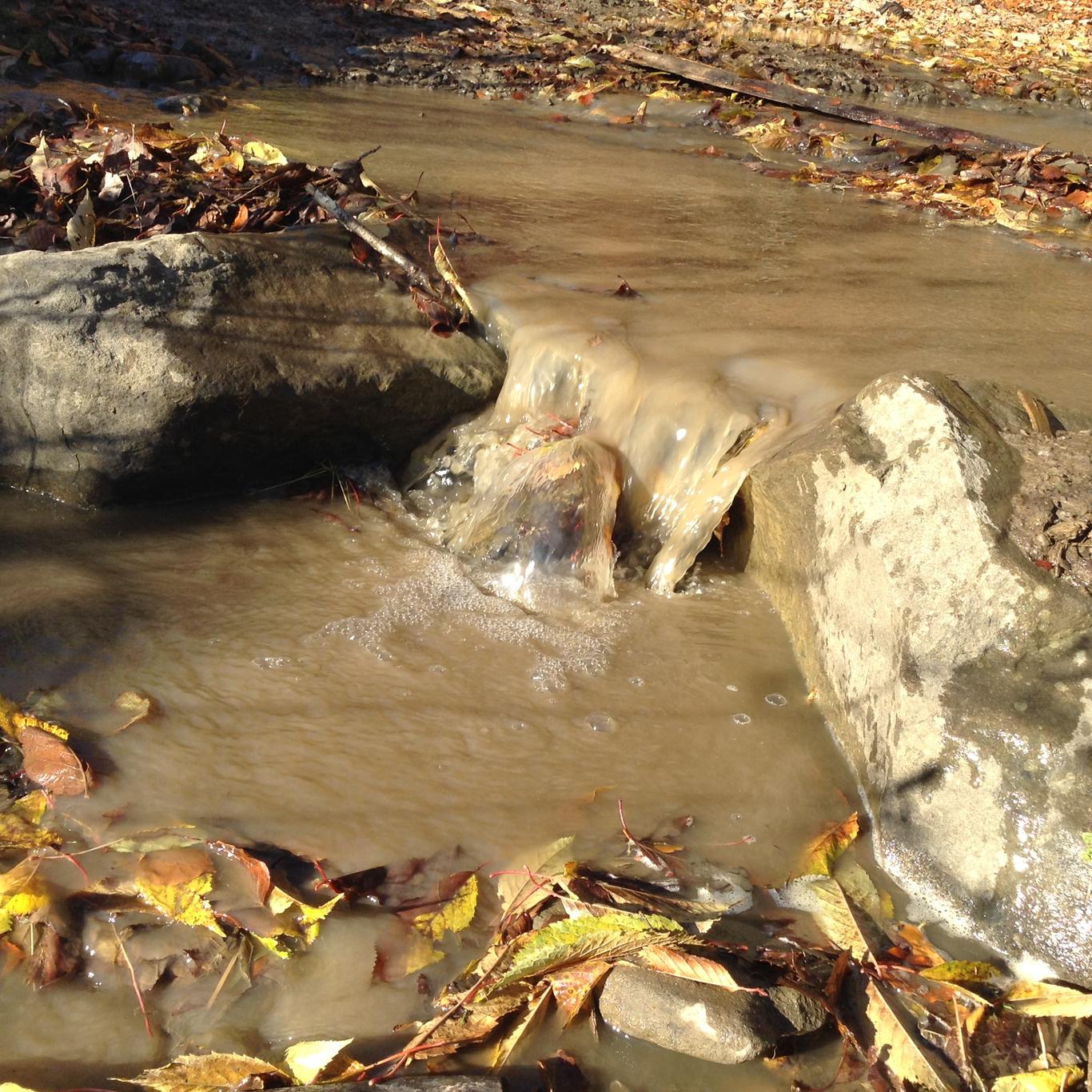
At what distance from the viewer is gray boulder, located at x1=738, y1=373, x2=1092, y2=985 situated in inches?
96.7

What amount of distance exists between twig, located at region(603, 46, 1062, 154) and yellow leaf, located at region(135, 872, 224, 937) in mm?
7226

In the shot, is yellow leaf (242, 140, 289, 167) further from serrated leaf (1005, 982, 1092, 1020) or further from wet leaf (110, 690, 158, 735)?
serrated leaf (1005, 982, 1092, 1020)

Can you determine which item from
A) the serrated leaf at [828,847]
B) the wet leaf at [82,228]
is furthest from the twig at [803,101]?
the serrated leaf at [828,847]

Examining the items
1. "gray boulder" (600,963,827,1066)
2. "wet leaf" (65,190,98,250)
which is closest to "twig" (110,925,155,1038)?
"gray boulder" (600,963,827,1066)

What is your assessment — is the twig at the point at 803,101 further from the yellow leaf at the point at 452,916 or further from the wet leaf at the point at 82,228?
the yellow leaf at the point at 452,916

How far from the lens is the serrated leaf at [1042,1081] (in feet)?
6.77

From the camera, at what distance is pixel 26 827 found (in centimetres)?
252

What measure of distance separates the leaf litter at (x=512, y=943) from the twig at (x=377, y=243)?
2671 millimetres

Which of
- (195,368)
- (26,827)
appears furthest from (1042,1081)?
(195,368)

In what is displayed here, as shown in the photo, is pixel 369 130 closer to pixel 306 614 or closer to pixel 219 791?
pixel 306 614

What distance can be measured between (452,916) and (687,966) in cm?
54

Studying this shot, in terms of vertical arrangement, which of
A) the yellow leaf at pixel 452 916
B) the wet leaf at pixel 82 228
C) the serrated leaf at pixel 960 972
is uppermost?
the wet leaf at pixel 82 228

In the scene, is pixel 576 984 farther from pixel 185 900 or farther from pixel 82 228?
pixel 82 228

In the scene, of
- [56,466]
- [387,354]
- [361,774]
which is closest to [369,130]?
[387,354]
